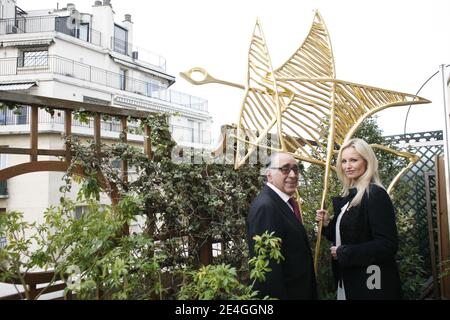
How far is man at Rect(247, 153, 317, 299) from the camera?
1624 mm

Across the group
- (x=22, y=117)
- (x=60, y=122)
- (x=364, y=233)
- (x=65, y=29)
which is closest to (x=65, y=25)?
(x=65, y=29)

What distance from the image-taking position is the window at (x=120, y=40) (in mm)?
4818

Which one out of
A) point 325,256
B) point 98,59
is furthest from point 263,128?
point 98,59

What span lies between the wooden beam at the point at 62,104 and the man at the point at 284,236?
3.87 ft

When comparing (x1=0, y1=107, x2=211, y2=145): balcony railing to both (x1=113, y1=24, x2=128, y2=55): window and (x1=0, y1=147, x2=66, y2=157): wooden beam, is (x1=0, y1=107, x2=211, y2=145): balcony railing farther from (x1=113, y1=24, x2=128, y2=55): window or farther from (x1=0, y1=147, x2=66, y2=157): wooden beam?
(x1=113, y1=24, x2=128, y2=55): window

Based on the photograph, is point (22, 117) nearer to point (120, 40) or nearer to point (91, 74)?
point (91, 74)

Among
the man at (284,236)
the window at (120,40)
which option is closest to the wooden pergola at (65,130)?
the man at (284,236)

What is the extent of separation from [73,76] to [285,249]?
9.57 feet

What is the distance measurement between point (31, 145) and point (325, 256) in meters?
2.44

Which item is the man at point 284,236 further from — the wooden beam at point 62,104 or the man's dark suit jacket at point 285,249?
the wooden beam at point 62,104

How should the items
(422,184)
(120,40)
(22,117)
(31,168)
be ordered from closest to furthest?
(31,168), (22,117), (422,184), (120,40)

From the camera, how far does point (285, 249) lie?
1701 mm

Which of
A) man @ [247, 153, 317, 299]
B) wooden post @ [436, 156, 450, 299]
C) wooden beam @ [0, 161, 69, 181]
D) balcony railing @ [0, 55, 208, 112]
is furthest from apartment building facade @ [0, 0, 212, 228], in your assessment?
wooden post @ [436, 156, 450, 299]
